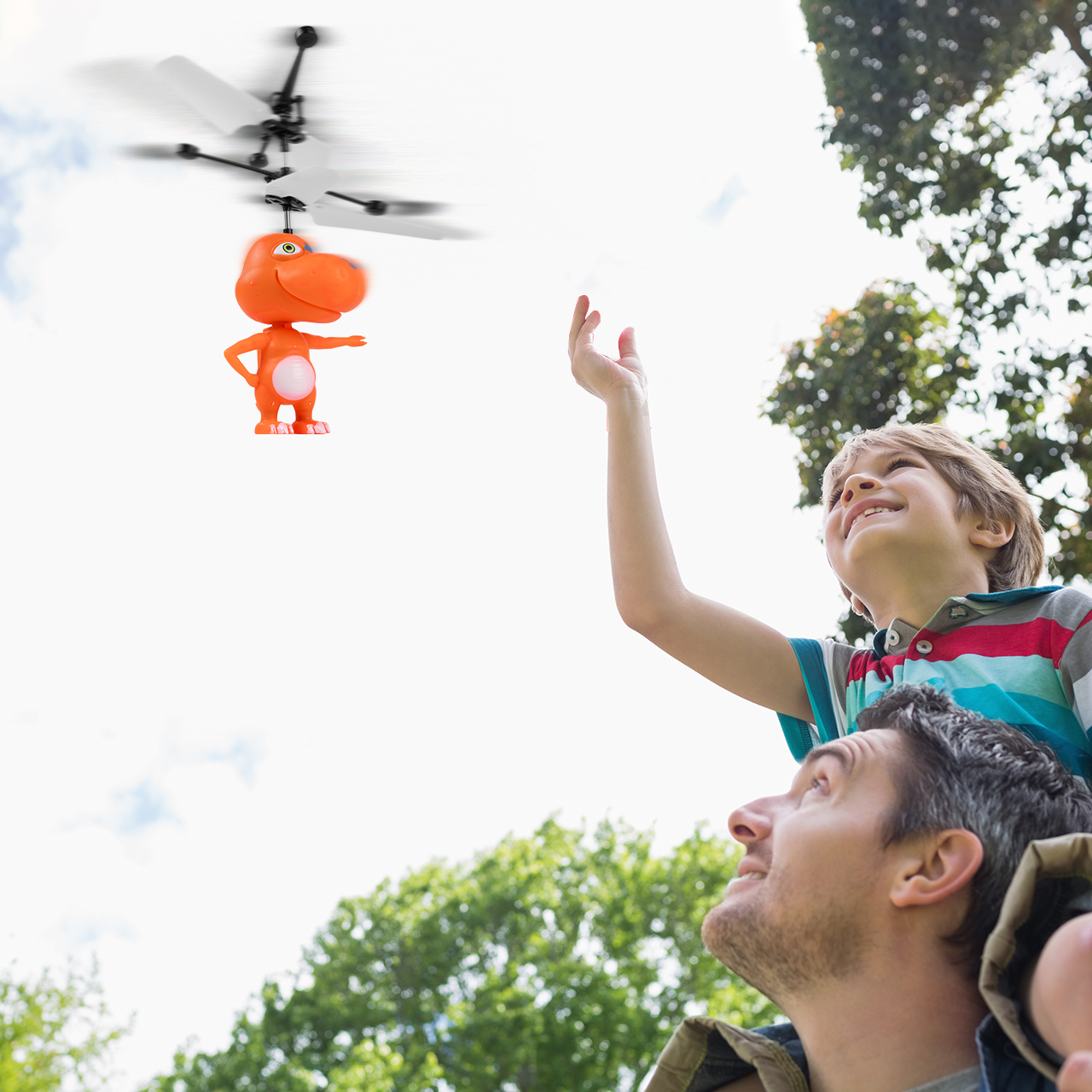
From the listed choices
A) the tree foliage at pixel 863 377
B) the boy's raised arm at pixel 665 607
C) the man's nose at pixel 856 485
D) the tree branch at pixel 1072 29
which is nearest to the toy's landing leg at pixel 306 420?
the boy's raised arm at pixel 665 607

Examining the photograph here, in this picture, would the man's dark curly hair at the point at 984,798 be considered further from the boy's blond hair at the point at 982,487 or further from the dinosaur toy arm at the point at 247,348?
the dinosaur toy arm at the point at 247,348

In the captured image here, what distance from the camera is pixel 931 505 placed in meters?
2.06

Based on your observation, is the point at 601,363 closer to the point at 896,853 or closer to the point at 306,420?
the point at 896,853

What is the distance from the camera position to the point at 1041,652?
172 cm

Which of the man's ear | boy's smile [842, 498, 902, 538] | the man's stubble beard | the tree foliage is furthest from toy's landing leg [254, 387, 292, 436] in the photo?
the tree foliage

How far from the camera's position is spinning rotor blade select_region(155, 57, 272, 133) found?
13.4 ft

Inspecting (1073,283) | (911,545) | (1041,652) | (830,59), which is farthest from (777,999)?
(830,59)

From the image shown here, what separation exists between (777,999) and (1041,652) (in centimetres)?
70

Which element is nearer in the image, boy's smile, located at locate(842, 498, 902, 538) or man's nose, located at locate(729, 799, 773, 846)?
man's nose, located at locate(729, 799, 773, 846)

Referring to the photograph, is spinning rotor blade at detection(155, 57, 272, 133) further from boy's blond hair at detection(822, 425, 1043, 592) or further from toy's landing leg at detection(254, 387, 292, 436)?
boy's blond hair at detection(822, 425, 1043, 592)

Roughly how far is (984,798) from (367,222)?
12.4ft

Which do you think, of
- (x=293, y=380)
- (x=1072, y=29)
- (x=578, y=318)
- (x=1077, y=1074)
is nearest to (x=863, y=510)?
(x=578, y=318)

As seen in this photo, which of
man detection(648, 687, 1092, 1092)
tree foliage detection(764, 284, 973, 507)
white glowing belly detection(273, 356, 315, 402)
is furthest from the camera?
tree foliage detection(764, 284, 973, 507)

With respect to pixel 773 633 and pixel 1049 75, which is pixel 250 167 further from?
pixel 1049 75
